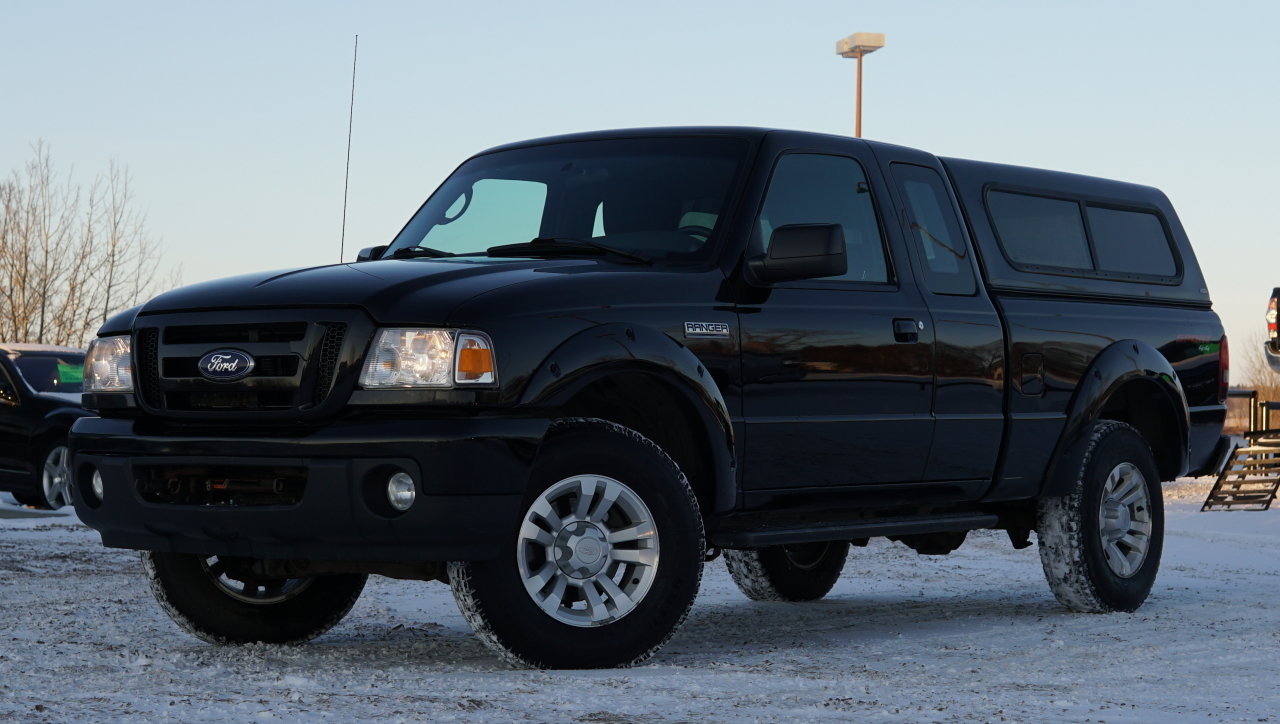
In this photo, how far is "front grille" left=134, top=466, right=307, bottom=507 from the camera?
5645mm

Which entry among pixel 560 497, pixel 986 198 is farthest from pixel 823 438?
pixel 986 198

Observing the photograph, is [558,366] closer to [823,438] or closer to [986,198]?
[823,438]

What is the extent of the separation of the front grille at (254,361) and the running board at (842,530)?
157cm

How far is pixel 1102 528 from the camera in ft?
Result: 27.9

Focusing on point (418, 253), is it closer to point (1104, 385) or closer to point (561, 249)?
point (561, 249)

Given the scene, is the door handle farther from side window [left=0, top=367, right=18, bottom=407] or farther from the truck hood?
side window [left=0, top=367, right=18, bottom=407]

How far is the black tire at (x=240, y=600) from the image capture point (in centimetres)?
671

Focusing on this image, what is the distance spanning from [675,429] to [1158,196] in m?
4.23

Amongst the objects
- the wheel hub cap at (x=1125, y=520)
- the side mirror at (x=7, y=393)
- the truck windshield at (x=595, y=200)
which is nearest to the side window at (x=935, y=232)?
the truck windshield at (x=595, y=200)

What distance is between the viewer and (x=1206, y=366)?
9.16 meters

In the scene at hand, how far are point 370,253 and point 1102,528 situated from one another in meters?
3.63

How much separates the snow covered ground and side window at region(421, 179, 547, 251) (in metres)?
1.58

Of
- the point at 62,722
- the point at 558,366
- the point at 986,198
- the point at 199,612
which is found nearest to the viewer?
the point at 62,722

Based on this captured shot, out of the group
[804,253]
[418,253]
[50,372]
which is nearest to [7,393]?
[50,372]
